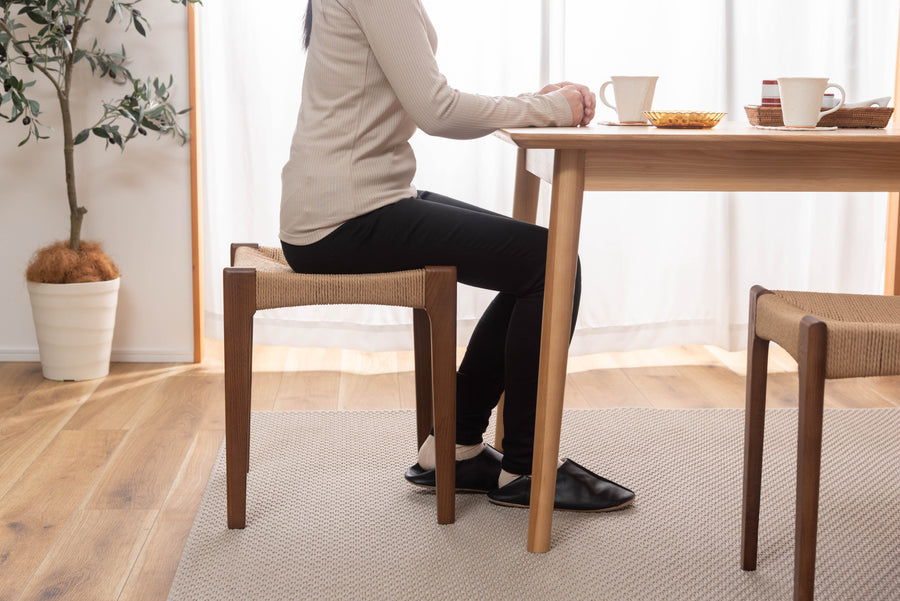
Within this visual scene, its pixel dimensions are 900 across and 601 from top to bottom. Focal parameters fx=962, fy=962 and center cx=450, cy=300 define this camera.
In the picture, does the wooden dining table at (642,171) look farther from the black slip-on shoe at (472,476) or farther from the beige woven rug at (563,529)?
the black slip-on shoe at (472,476)

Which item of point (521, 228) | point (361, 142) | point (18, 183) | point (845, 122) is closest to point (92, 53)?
point (18, 183)

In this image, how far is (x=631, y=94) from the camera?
1.59m

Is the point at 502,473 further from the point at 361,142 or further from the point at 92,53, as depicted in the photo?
the point at 92,53

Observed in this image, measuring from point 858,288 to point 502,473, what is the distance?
1.72 m

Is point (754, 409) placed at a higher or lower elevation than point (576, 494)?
higher

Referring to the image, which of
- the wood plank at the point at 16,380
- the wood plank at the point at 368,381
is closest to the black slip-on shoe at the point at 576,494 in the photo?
the wood plank at the point at 368,381

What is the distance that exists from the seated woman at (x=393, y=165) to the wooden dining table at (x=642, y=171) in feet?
0.32

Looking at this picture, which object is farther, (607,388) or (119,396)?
(607,388)

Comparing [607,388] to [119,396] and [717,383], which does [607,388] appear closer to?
[717,383]

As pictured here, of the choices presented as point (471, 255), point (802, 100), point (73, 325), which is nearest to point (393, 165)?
point (471, 255)

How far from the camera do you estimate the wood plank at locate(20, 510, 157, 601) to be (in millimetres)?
1444

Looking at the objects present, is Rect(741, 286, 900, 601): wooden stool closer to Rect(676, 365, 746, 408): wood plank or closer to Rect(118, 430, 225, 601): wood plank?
Rect(118, 430, 225, 601): wood plank

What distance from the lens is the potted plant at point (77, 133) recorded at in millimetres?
2441

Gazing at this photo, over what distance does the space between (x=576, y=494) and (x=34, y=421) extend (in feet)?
4.26
